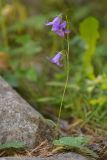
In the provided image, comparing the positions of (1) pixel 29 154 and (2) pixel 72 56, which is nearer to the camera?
(1) pixel 29 154

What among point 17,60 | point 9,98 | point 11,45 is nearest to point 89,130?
point 9,98

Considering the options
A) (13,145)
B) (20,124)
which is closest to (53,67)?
(20,124)

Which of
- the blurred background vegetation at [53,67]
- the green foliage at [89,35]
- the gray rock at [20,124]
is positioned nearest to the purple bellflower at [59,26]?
the blurred background vegetation at [53,67]

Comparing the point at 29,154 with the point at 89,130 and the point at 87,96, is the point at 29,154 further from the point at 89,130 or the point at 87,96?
the point at 87,96

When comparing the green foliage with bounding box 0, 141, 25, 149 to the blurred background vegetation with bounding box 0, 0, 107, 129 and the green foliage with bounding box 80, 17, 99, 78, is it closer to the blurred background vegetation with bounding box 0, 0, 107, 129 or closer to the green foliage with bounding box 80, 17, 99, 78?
the blurred background vegetation with bounding box 0, 0, 107, 129

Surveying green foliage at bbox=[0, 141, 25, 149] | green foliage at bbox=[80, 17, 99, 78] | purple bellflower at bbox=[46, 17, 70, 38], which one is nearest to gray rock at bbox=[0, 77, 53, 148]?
green foliage at bbox=[0, 141, 25, 149]

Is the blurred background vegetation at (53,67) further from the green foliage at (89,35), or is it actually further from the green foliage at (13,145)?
the green foliage at (13,145)
